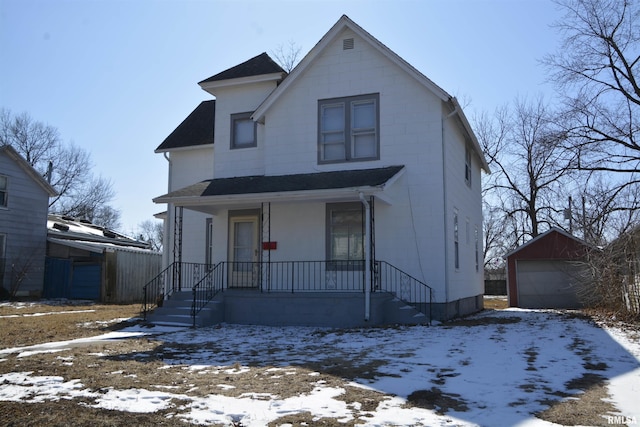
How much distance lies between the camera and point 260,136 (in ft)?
54.3

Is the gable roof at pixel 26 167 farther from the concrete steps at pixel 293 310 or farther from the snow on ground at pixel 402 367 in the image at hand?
the snow on ground at pixel 402 367

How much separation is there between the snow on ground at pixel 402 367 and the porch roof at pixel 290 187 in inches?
124

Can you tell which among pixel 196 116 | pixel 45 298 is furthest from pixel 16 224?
pixel 196 116

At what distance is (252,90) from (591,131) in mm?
12562

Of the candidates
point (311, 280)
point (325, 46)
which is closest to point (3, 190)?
point (311, 280)

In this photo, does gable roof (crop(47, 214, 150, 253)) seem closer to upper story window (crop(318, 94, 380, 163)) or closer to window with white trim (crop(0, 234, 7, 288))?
window with white trim (crop(0, 234, 7, 288))

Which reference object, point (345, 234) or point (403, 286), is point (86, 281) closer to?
point (345, 234)

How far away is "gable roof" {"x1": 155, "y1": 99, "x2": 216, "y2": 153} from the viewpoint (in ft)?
62.3

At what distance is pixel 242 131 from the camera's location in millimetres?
16906

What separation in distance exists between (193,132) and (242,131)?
336 centimetres

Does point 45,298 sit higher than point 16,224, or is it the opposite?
point 16,224

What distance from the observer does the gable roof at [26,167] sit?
24219 millimetres

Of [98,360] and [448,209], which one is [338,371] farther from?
[448,209]

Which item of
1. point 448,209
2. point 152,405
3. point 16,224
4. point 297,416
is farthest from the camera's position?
point 16,224
